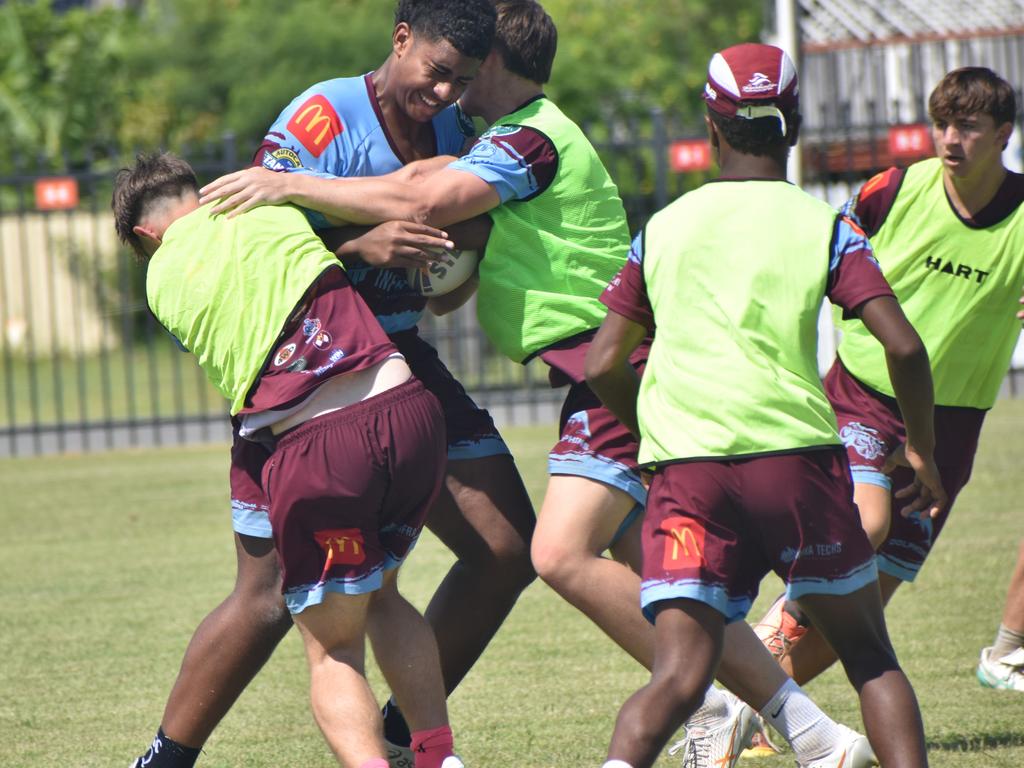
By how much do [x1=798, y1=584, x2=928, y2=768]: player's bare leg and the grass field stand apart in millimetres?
1086

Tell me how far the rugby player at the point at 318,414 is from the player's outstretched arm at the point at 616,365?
458mm

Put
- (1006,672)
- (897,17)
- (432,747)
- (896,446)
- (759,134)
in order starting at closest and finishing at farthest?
1. (759,134)
2. (432,747)
3. (896,446)
4. (1006,672)
5. (897,17)

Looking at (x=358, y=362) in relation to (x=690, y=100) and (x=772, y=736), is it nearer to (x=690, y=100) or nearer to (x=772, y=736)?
(x=772, y=736)

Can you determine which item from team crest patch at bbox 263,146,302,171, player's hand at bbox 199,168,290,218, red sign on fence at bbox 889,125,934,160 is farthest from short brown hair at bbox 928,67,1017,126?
red sign on fence at bbox 889,125,934,160

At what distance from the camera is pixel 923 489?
4.03 meters

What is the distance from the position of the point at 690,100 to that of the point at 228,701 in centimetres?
2467

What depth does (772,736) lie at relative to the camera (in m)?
4.92

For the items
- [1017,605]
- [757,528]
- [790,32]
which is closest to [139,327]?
[790,32]

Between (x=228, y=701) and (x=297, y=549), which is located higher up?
(x=297, y=549)

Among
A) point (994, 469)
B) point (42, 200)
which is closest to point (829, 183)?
point (994, 469)

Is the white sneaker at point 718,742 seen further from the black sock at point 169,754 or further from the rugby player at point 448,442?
the black sock at point 169,754

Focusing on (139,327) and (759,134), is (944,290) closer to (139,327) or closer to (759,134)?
(759,134)

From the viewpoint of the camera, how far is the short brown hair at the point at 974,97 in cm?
459

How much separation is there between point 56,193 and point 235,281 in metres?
10.5
